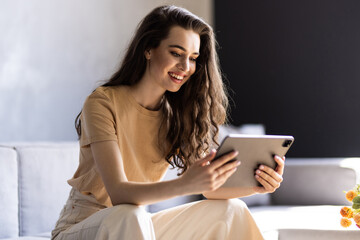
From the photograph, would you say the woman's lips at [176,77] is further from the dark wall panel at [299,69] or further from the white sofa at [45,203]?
the dark wall panel at [299,69]

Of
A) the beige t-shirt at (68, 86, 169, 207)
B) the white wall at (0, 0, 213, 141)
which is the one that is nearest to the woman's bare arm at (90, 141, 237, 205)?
the beige t-shirt at (68, 86, 169, 207)

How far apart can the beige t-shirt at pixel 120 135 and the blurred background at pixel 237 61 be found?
985 millimetres

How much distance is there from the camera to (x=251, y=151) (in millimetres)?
1564

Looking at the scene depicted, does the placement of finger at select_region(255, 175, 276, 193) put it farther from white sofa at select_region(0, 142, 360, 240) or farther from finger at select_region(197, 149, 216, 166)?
white sofa at select_region(0, 142, 360, 240)

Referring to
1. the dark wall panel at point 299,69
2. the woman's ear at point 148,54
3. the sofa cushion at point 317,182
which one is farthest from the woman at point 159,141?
the dark wall panel at point 299,69

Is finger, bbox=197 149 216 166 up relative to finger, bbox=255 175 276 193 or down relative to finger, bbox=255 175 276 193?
up

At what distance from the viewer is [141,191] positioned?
4.85 feet

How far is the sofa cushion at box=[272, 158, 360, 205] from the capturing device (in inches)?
118

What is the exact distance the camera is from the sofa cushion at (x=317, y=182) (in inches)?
118

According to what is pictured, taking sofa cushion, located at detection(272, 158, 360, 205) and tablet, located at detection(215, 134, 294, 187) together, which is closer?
tablet, located at detection(215, 134, 294, 187)

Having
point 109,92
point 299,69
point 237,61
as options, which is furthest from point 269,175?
point 237,61

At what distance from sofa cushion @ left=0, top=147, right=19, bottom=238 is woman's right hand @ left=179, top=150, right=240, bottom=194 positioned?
871 mm

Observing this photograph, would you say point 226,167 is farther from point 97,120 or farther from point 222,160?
point 97,120

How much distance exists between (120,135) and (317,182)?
171 centimetres
